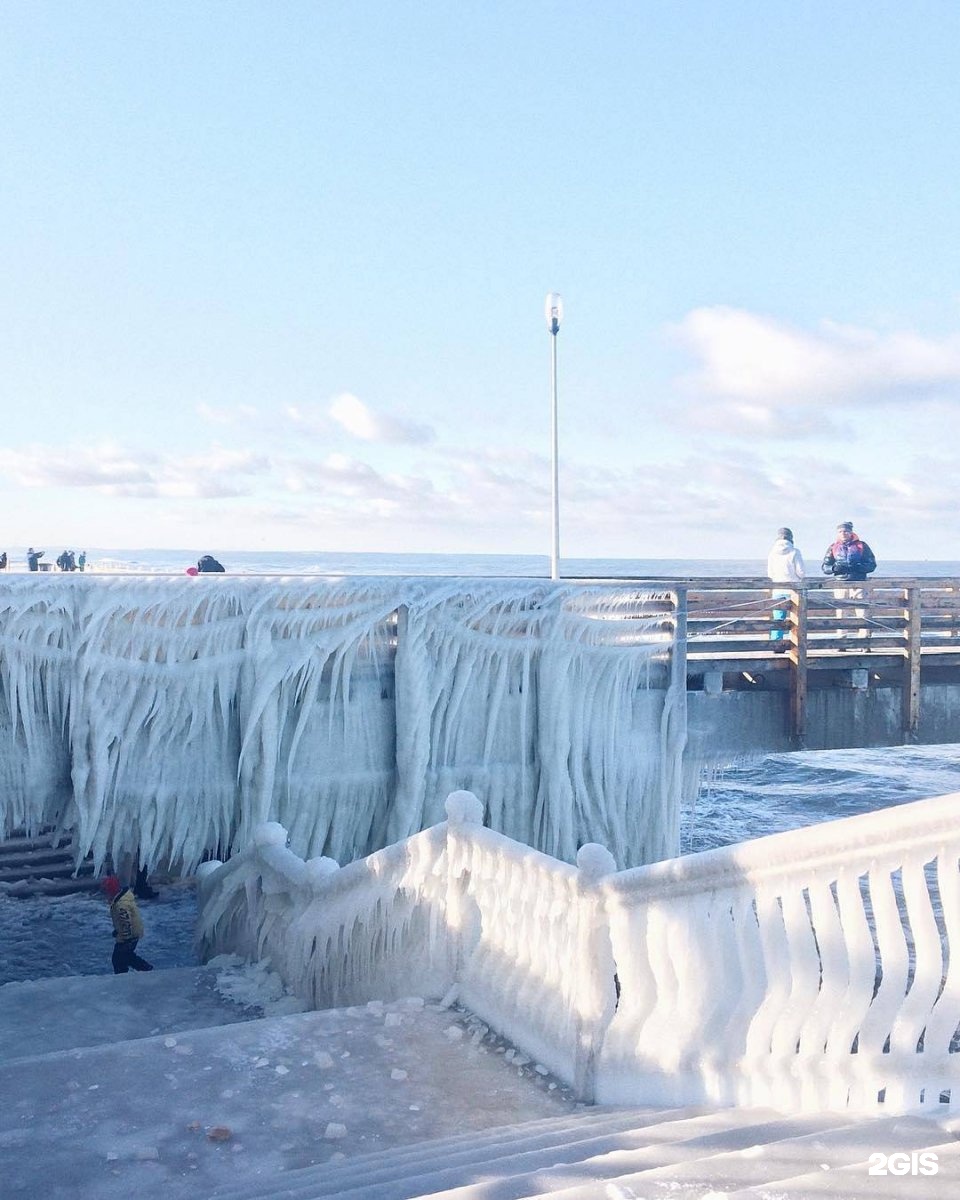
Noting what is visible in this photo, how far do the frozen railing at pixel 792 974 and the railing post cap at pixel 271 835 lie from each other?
13.9 feet

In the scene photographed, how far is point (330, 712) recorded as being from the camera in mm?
8672

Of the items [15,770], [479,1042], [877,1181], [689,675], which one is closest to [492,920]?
[479,1042]

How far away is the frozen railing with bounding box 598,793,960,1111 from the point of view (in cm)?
292

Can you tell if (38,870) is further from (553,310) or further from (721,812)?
(721,812)

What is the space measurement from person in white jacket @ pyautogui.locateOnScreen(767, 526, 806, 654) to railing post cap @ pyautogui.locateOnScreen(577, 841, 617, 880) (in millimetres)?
8300

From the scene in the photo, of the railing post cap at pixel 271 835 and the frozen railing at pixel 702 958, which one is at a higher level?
the frozen railing at pixel 702 958

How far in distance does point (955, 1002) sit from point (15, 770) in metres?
7.31

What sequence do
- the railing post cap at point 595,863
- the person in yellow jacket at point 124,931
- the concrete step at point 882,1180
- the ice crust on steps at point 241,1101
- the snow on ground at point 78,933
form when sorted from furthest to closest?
the snow on ground at point 78,933 < the person in yellow jacket at point 124,931 < the railing post cap at point 595,863 < the ice crust on steps at point 241,1101 < the concrete step at point 882,1180

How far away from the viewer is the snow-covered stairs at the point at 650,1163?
244 cm

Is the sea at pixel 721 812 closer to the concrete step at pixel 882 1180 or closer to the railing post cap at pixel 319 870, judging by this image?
the railing post cap at pixel 319 870

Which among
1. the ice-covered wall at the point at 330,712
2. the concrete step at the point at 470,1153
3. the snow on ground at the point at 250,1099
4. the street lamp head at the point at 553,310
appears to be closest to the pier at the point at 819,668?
the ice-covered wall at the point at 330,712

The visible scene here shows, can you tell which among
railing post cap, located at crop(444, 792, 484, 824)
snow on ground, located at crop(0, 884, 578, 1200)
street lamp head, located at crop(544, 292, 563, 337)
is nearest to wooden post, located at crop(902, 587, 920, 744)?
street lamp head, located at crop(544, 292, 563, 337)

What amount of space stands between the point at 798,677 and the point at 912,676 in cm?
168

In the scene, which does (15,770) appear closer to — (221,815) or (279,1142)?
(221,815)
